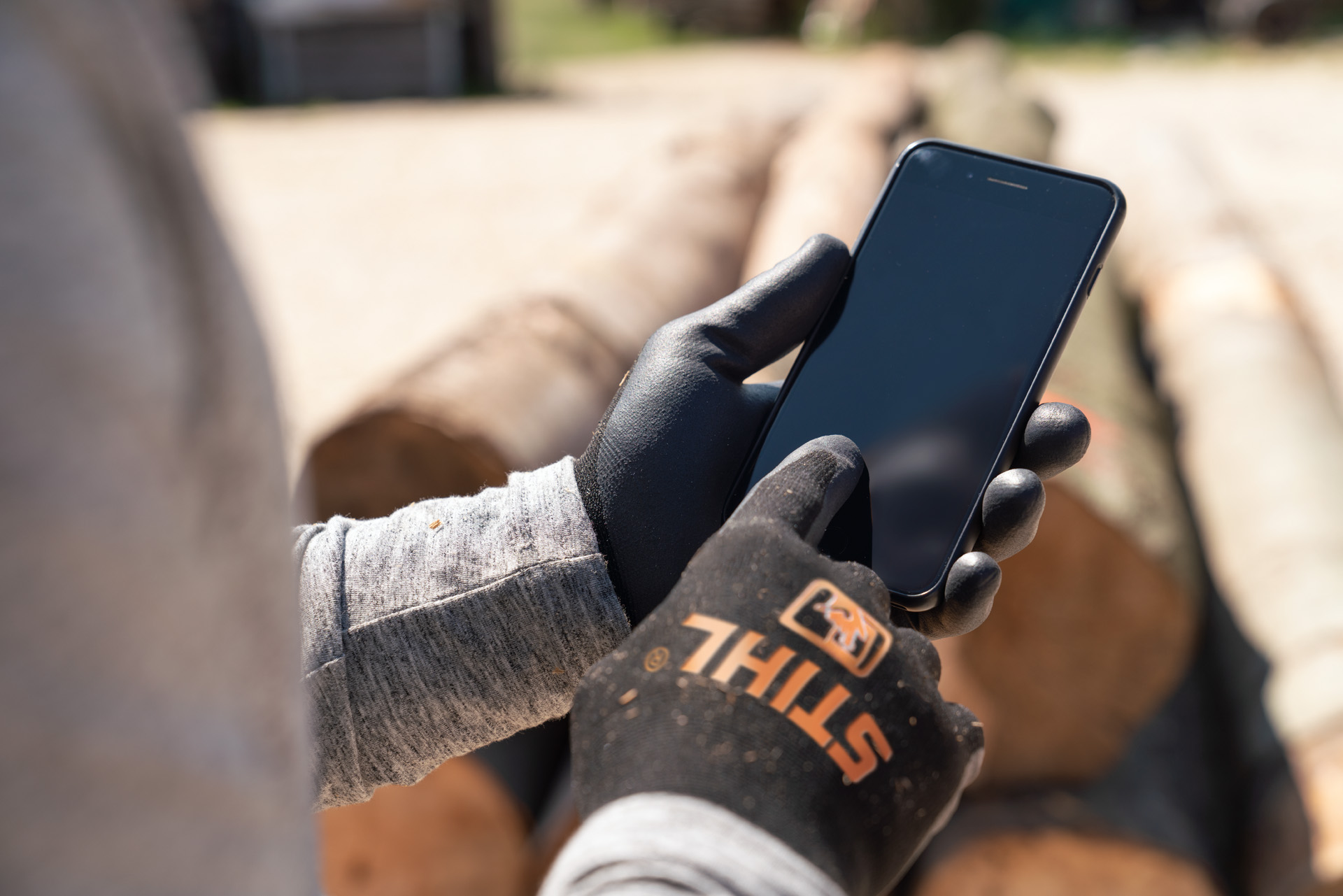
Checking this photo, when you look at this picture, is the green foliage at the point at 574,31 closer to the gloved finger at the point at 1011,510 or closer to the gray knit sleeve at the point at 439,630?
the gray knit sleeve at the point at 439,630

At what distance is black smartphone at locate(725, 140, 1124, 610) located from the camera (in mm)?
1003

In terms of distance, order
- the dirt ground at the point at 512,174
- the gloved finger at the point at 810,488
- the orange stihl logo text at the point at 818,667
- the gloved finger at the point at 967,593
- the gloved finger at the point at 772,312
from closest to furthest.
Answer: the orange stihl logo text at the point at 818,667
the gloved finger at the point at 810,488
the gloved finger at the point at 967,593
the gloved finger at the point at 772,312
the dirt ground at the point at 512,174

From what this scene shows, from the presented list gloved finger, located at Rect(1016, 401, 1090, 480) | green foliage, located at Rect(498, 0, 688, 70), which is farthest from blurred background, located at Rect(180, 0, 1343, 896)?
green foliage, located at Rect(498, 0, 688, 70)

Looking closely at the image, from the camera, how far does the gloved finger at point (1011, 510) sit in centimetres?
97

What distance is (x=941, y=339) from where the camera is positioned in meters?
1.10

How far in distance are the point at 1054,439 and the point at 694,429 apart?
351 millimetres

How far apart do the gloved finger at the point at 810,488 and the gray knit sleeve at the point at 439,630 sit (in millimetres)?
221

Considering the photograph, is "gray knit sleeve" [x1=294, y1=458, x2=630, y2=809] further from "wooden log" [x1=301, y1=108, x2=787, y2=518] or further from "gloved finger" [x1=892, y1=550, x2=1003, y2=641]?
"wooden log" [x1=301, y1=108, x2=787, y2=518]

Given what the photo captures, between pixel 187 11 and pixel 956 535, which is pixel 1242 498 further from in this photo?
pixel 187 11

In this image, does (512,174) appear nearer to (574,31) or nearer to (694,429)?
(694,429)

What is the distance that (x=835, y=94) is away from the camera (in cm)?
513

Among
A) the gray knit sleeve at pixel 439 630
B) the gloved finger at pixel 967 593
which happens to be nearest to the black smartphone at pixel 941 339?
the gloved finger at pixel 967 593

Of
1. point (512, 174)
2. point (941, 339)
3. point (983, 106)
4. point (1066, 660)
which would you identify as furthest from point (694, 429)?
point (512, 174)

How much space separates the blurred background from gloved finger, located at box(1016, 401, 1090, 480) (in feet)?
1.93
